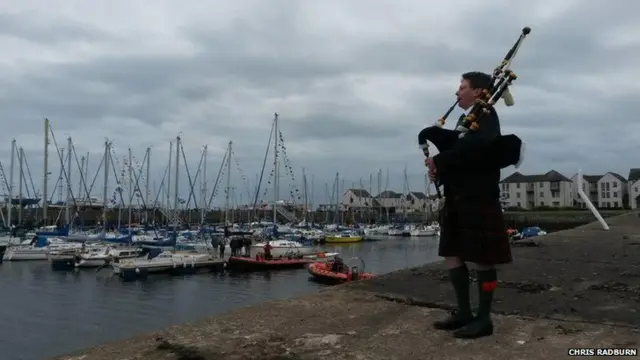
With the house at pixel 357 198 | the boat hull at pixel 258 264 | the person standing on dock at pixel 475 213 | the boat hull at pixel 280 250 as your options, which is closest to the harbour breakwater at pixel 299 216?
the house at pixel 357 198

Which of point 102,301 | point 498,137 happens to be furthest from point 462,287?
point 102,301

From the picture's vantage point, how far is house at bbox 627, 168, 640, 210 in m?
94.1

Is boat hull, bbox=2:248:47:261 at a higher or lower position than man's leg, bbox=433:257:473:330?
lower

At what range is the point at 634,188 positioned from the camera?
95.8 m

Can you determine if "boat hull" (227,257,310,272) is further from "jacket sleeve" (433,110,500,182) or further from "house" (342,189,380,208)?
"house" (342,189,380,208)

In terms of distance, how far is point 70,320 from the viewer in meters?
20.9

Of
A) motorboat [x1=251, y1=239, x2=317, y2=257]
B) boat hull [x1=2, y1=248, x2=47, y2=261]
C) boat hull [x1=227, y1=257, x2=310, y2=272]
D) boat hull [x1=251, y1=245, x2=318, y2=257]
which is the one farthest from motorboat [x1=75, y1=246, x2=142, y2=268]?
motorboat [x1=251, y1=239, x2=317, y2=257]

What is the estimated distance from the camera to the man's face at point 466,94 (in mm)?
3502

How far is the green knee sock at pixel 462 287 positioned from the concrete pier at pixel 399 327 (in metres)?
0.20

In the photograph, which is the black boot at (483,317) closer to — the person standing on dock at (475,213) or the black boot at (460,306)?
the person standing on dock at (475,213)

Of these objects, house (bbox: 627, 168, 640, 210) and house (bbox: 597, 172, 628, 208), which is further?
house (bbox: 597, 172, 628, 208)

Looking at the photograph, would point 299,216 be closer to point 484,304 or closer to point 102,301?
point 102,301

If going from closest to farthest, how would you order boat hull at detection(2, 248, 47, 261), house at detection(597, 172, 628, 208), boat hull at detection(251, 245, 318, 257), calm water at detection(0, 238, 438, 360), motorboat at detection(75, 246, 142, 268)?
calm water at detection(0, 238, 438, 360)
motorboat at detection(75, 246, 142, 268)
boat hull at detection(251, 245, 318, 257)
boat hull at detection(2, 248, 47, 261)
house at detection(597, 172, 628, 208)

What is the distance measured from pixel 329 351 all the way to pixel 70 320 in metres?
20.8
